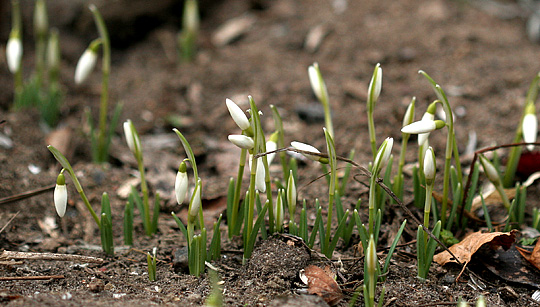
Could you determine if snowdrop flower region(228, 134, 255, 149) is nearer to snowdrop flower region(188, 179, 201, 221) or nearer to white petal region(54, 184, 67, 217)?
snowdrop flower region(188, 179, 201, 221)

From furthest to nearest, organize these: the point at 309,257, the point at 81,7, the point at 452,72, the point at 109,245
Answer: the point at 81,7 < the point at 452,72 < the point at 109,245 < the point at 309,257

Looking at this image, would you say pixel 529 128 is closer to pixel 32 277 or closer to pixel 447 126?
pixel 447 126

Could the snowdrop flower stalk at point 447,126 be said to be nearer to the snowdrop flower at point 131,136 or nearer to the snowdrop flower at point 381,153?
the snowdrop flower at point 381,153

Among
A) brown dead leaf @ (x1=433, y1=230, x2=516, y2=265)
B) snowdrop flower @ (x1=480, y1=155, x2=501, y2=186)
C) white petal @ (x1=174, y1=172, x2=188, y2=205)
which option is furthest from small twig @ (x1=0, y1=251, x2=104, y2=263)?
snowdrop flower @ (x1=480, y1=155, x2=501, y2=186)

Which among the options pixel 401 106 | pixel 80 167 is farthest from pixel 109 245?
pixel 401 106

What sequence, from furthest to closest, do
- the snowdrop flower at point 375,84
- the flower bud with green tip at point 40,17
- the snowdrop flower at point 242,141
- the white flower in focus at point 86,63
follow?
the flower bud with green tip at point 40,17 → the white flower in focus at point 86,63 → the snowdrop flower at point 375,84 → the snowdrop flower at point 242,141

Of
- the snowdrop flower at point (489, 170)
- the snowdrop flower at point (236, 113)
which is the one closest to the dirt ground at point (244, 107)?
the snowdrop flower at point (489, 170)

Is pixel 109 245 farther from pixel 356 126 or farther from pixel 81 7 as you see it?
pixel 81 7
